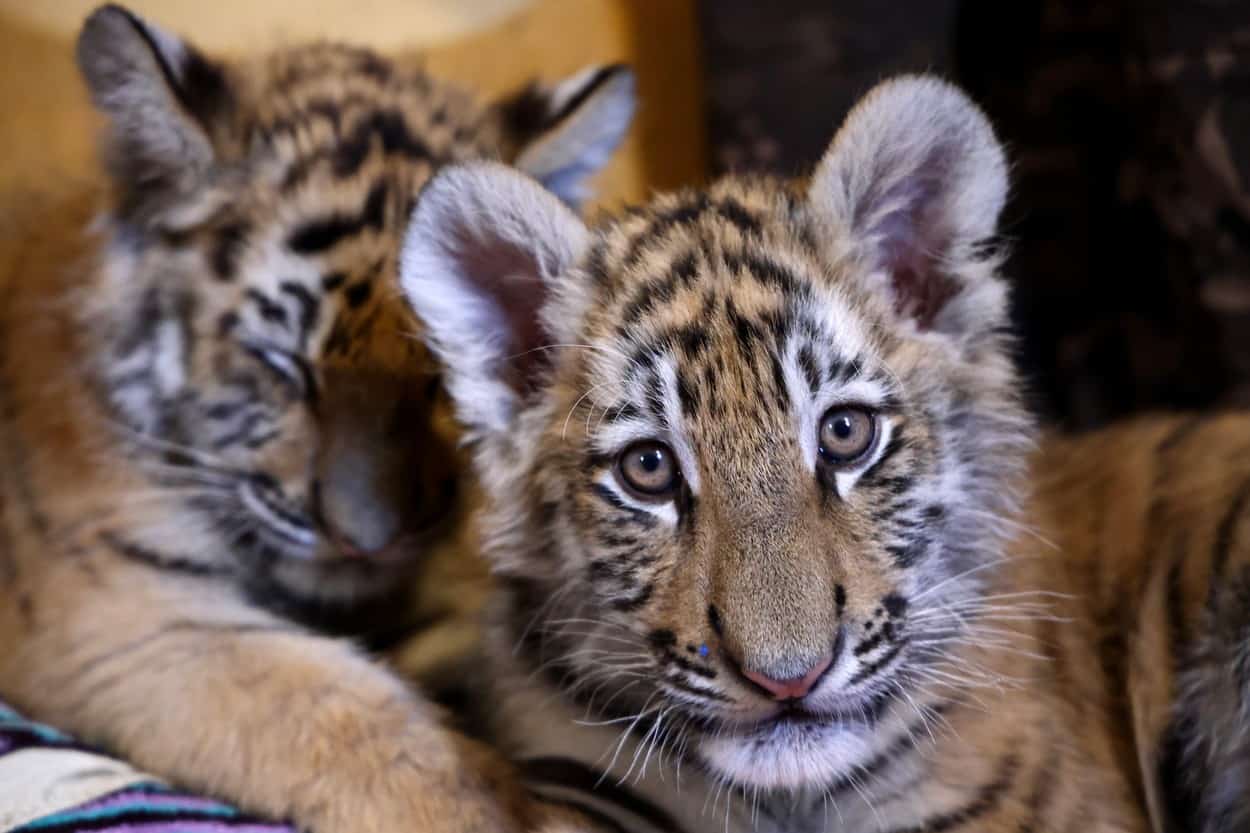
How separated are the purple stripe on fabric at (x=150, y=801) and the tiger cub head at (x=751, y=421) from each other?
0.31 meters

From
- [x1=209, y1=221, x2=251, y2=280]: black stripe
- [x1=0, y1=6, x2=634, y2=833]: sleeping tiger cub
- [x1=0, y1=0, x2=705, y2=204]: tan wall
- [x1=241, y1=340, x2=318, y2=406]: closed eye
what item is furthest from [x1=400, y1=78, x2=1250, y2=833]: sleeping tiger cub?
[x1=0, y1=0, x2=705, y2=204]: tan wall

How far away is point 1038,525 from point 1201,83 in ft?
1.93

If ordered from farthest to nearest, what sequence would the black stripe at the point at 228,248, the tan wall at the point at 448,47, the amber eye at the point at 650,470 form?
1. the tan wall at the point at 448,47
2. the black stripe at the point at 228,248
3. the amber eye at the point at 650,470

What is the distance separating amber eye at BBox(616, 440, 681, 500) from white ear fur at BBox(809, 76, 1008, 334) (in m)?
0.25

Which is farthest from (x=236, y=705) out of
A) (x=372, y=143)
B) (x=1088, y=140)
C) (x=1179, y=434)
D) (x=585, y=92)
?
(x=1088, y=140)

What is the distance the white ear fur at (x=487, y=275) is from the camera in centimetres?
96

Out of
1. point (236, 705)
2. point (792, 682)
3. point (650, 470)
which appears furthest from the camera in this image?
point (236, 705)

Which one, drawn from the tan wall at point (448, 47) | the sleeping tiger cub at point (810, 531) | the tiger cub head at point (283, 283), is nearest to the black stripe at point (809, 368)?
the sleeping tiger cub at point (810, 531)

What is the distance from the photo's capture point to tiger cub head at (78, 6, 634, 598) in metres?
1.15

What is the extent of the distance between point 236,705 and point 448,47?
1157mm

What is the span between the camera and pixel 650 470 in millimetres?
931

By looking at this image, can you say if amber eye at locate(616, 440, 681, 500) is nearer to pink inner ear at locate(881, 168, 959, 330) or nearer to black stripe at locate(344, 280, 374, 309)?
pink inner ear at locate(881, 168, 959, 330)

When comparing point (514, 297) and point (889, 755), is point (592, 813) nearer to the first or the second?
point (889, 755)

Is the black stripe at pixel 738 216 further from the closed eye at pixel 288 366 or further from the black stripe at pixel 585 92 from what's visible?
the closed eye at pixel 288 366
